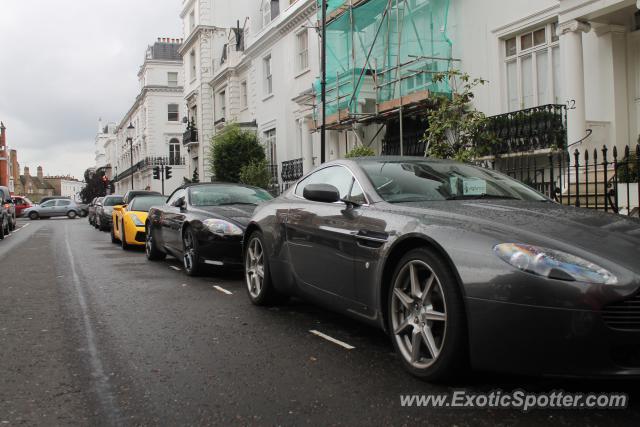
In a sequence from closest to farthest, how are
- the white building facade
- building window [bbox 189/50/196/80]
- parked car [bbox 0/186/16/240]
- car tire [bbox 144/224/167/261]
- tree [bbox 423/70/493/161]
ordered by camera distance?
car tire [bbox 144/224/167/261], tree [bbox 423/70/493/161], parked car [bbox 0/186/16/240], building window [bbox 189/50/196/80], the white building facade

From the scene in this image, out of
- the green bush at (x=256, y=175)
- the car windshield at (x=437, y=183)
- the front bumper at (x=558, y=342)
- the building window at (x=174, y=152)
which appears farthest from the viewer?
the building window at (x=174, y=152)

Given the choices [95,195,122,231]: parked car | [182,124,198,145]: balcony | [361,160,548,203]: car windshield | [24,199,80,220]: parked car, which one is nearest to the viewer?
[361,160,548,203]: car windshield

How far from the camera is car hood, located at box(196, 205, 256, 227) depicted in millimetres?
8414

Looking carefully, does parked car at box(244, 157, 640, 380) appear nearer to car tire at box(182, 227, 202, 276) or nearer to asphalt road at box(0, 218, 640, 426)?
asphalt road at box(0, 218, 640, 426)

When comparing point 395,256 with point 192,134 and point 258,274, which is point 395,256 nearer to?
point 258,274

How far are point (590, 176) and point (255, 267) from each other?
748 centimetres

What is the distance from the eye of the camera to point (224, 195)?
9.67 metres

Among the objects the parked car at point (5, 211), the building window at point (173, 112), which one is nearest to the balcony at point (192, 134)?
the parked car at point (5, 211)

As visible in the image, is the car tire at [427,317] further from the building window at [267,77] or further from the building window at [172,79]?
the building window at [172,79]

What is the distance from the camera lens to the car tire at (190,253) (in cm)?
842

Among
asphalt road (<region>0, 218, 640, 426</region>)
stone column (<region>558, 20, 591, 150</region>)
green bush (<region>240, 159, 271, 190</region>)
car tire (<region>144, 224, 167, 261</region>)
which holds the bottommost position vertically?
asphalt road (<region>0, 218, 640, 426</region>)

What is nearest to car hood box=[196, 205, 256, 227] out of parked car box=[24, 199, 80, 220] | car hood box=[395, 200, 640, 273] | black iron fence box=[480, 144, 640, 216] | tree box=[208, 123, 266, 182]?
black iron fence box=[480, 144, 640, 216]

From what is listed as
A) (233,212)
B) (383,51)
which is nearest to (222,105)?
(383,51)

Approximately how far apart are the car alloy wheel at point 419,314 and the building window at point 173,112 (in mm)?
57515
